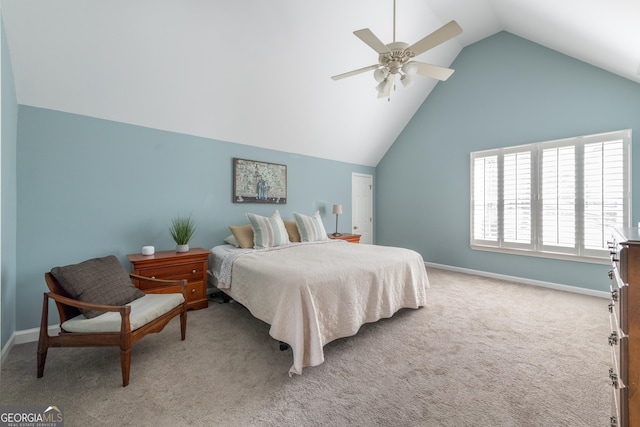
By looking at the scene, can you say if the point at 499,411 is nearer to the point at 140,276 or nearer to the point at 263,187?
the point at 140,276

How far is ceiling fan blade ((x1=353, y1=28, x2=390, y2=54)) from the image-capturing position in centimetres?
228

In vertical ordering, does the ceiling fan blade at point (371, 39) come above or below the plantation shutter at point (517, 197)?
above

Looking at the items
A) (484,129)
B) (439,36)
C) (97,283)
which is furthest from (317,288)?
(484,129)

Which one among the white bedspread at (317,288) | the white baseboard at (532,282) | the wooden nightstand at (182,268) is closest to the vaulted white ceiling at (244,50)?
the wooden nightstand at (182,268)

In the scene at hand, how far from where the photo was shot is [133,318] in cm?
195

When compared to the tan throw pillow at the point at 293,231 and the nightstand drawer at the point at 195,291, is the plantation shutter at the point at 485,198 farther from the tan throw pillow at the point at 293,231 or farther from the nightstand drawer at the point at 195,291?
the nightstand drawer at the point at 195,291

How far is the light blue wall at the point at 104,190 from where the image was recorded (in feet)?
8.54

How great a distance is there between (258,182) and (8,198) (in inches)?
107

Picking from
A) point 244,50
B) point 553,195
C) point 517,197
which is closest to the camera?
point 244,50

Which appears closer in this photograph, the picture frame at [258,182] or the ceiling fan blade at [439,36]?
the ceiling fan blade at [439,36]

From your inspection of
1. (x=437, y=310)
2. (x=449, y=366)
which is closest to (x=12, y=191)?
(x=449, y=366)

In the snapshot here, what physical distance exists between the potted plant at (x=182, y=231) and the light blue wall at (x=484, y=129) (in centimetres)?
436

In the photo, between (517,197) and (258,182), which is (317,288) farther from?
(517,197)

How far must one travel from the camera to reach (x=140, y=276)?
8.75 ft
